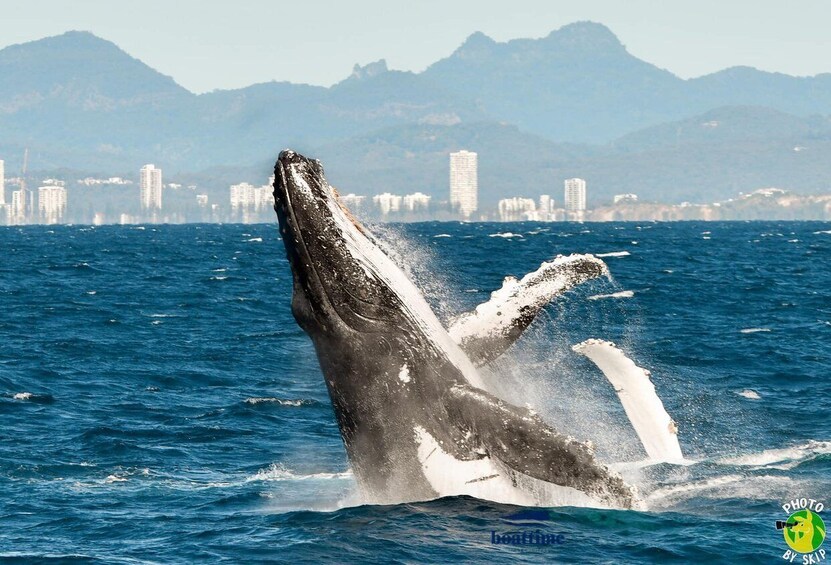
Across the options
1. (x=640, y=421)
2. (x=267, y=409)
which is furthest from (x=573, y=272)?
(x=267, y=409)

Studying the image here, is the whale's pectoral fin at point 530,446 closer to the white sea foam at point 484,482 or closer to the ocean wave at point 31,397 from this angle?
the white sea foam at point 484,482

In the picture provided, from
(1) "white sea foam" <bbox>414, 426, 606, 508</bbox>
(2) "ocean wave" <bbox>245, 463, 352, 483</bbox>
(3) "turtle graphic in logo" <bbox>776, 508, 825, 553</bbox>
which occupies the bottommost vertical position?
(2) "ocean wave" <bbox>245, 463, 352, 483</bbox>

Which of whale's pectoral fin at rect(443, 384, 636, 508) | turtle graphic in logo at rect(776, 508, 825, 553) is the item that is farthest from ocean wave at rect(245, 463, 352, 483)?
turtle graphic in logo at rect(776, 508, 825, 553)

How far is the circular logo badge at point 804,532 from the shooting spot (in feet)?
41.6

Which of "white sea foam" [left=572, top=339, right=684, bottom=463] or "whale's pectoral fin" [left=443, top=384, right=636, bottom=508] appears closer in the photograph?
"whale's pectoral fin" [left=443, top=384, right=636, bottom=508]

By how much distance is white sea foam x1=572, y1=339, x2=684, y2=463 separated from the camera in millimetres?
15195

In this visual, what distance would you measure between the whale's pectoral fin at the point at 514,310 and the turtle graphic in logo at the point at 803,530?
3.49 metres

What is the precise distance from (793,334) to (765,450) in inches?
657

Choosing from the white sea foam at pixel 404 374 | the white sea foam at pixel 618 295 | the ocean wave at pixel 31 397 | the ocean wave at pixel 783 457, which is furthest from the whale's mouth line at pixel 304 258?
the white sea foam at pixel 618 295

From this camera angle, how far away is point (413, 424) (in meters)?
13.0

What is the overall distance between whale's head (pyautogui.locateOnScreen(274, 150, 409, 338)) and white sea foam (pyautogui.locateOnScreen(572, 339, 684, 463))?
10.7 ft

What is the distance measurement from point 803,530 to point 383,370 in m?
4.80

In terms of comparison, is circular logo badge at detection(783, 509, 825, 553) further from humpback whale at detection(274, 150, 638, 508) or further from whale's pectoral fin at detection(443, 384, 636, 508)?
humpback whale at detection(274, 150, 638, 508)

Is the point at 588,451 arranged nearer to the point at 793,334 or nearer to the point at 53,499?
the point at 53,499
